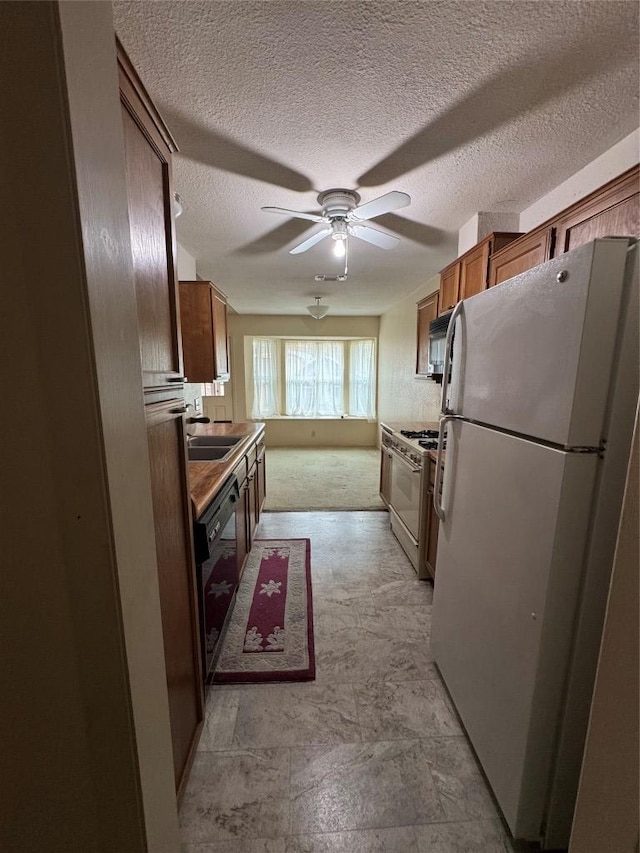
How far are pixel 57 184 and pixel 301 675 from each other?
79.9 inches

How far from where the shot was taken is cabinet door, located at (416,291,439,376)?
3.28m

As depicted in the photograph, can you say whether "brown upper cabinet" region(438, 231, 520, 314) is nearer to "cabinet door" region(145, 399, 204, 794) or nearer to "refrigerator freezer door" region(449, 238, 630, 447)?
"refrigerator freezer door" region(449, 238, 630, 447)

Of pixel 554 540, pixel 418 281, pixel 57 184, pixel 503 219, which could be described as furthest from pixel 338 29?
pixel 418 281

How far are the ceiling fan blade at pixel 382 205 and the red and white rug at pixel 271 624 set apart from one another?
2.44m

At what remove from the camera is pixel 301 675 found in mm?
1696

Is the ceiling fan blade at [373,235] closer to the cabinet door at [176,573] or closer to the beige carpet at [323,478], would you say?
the cabinet door at [176,573]

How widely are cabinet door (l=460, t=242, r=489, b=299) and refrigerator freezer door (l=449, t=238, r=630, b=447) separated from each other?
1157mm

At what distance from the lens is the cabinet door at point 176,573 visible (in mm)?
958

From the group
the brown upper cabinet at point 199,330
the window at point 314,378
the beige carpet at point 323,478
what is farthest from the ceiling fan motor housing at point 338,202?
the window at point 314,378

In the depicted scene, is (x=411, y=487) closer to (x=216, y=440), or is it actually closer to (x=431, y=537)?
(x=431, y=537)

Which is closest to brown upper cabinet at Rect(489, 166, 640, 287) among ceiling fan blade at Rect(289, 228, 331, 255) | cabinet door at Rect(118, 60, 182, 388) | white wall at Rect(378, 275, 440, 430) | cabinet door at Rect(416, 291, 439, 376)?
ceiling fan blade at Rect(289, 228, 331, 255)

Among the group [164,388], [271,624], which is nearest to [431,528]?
[271,624]

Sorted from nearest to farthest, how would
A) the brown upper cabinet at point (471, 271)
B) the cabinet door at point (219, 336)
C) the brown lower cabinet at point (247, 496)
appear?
the brown upper cabinet at point (471, 271), the brown lower cabinet at point (247, 496), the cabinet door at point (219, 336)

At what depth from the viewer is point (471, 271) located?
7.76 feet
